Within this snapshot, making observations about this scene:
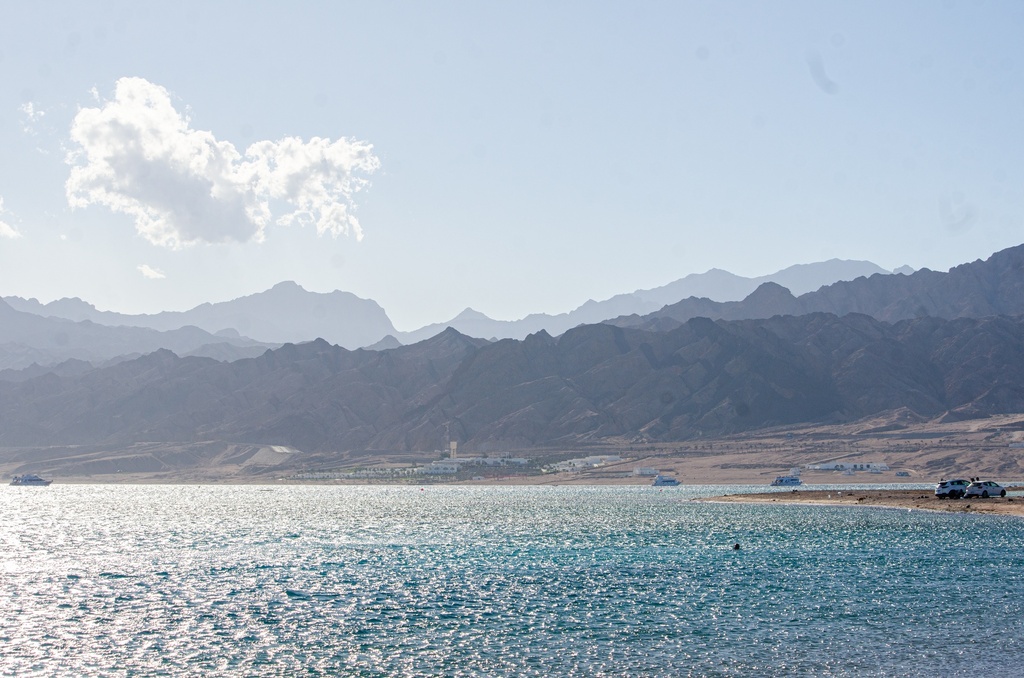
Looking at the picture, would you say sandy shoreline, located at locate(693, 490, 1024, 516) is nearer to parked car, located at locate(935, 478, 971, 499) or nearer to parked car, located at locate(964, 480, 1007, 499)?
parked car, located at locate(935, 478, 971, 499)

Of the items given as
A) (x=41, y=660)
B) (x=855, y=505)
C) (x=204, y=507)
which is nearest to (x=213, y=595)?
(x=41, y=660)

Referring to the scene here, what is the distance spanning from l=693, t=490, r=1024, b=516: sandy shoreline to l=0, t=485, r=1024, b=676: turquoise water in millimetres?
11483

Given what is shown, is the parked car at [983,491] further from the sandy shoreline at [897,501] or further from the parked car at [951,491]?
the sandy shoreline at [897,501]

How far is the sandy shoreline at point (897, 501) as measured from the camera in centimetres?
12581

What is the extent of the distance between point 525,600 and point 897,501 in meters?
101

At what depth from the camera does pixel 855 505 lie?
146000mm

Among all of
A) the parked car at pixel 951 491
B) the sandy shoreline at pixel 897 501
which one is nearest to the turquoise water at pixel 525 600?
the sandy shoreline at pixel 897 501

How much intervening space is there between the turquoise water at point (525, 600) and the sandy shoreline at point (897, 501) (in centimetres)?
1148

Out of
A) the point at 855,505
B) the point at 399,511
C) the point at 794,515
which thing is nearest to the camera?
the point at 794,515

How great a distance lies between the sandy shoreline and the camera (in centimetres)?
12581

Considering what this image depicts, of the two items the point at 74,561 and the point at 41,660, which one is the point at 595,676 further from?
the point at 74,561

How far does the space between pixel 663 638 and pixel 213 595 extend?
96.6 feet

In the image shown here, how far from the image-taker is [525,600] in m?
59.6

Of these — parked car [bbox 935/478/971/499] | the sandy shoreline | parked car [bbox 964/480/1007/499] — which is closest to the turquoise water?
the sandy shoreline
